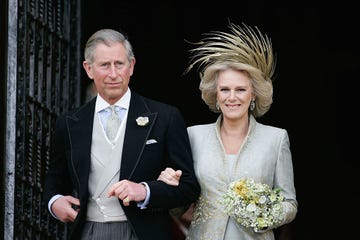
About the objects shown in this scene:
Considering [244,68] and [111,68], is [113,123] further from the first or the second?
[244,68]

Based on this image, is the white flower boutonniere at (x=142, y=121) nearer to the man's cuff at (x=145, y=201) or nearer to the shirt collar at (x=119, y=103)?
the shirt collar at (x=119, y=103)

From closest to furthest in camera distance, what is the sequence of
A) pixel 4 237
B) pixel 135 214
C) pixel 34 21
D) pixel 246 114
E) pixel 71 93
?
pixel 135 214, pixel 246 114, pixel 4 237, pixel 34 21, pixel 71 93

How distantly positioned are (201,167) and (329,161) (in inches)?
194

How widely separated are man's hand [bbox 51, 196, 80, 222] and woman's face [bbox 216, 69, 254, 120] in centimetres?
91

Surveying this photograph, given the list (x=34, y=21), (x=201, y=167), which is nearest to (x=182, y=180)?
(x=201, y=167)

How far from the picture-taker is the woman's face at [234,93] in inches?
214

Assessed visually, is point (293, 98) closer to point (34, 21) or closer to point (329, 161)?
point (329, 161)

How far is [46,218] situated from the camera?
671 cm

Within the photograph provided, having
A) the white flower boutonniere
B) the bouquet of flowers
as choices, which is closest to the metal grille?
the white flower boutonniere

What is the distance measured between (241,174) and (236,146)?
188 mm

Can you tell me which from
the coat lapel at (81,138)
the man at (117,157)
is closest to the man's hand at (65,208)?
the man at (117,157)

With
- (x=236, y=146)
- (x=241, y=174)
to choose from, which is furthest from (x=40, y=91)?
(x=241, y=174)

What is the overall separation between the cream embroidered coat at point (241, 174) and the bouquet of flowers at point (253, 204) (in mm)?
107

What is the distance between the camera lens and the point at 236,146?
5.50m
